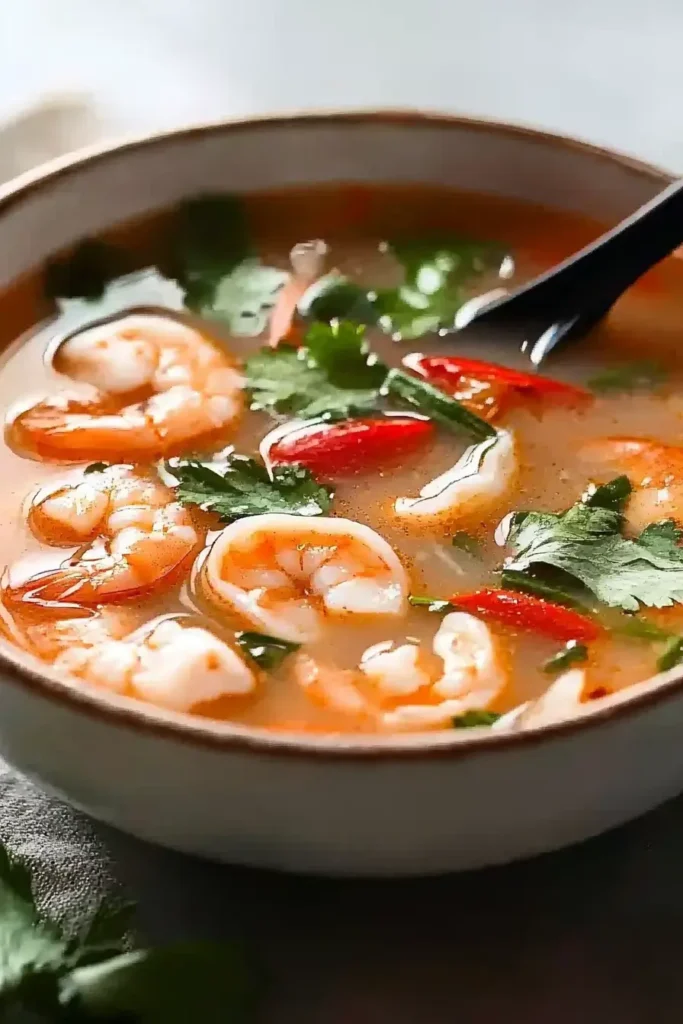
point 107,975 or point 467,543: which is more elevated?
point 467,543

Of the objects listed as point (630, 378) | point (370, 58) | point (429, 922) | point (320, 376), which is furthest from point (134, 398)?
point (370, 58)

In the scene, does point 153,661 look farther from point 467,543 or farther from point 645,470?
point 645,470

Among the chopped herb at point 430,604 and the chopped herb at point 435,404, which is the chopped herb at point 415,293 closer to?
the chopped herb at point 435,404

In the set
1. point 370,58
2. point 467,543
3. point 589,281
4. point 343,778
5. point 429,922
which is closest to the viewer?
point 343,778

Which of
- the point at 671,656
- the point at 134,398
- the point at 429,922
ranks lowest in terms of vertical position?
the point at 429,922

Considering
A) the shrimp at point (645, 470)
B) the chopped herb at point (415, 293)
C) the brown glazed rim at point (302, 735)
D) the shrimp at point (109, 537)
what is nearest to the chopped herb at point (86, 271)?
the chopped herb at point (415, 293)

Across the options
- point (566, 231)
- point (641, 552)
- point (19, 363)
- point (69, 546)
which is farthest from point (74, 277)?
point (641, 552)
